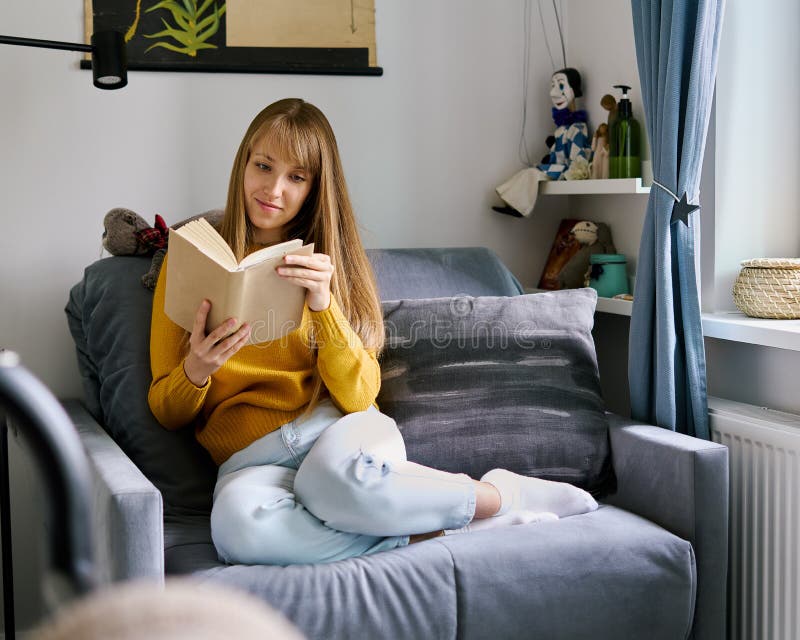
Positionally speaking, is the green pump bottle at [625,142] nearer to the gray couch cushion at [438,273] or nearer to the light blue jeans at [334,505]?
the gray couch cushion at [438,273]

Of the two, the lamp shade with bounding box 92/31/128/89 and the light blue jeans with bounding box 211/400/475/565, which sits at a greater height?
the lamp shade with bounding box 92/31/128/89

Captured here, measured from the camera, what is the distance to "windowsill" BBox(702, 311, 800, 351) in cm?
170

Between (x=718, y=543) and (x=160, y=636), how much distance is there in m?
1.52

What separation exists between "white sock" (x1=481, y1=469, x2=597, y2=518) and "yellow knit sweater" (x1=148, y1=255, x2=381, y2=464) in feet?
0.98

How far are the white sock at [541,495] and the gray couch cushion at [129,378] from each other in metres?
0.57

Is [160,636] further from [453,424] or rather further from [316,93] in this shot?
[316,93]

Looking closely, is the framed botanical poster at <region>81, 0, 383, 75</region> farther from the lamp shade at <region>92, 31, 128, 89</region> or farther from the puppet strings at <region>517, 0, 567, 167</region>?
the puppet strings at <region>517, 0, 567, 167</region>

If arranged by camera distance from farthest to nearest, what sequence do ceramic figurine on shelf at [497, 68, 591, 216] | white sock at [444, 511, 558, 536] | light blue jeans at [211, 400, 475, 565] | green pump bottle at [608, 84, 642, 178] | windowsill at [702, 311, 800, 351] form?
ceramic figurine on shelf at [497, 68, 591, 216]
green pump bottle at [608, 84, 642, 178]
windowsill at [702, 311, 800, 351]
white sock at [444, 511, 558, 536]
light blue jeans at [211, 400, 475, 565]

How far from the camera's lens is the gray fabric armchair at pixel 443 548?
1.34 m

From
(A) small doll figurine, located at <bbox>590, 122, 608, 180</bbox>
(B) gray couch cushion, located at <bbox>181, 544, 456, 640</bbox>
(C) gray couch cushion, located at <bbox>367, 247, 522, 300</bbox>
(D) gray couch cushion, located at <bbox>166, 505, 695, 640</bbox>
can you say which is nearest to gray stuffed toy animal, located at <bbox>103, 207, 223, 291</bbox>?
(C) gray couch cushion, located at <bbox>367, 247, 522, 300</bbox>

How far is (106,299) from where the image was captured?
1853mm

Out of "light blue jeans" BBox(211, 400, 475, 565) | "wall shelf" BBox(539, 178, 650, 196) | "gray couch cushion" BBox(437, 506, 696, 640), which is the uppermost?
"wall shelf" BBox(539, 178, 650, 196)

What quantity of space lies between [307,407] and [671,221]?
0.84m

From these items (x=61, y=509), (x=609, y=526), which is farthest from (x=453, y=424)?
(x=61, y=509)
